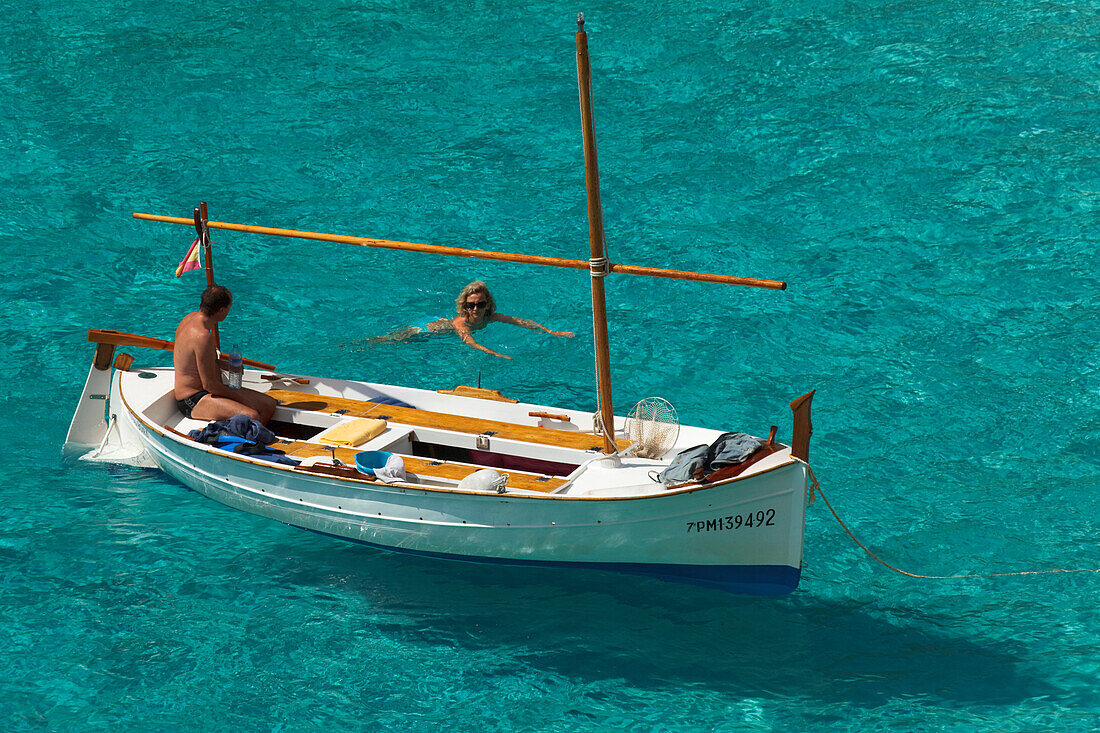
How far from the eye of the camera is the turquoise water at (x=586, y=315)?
31.7 feet

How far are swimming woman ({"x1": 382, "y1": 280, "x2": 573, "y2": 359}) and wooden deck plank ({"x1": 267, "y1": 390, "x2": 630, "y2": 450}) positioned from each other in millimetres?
2046

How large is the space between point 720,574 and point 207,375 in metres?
5.14

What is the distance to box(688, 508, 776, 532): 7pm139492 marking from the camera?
9234mm

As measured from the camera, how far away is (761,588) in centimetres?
958

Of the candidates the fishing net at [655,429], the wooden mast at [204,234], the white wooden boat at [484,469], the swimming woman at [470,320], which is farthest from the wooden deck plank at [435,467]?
the swimming woman at [470,320]

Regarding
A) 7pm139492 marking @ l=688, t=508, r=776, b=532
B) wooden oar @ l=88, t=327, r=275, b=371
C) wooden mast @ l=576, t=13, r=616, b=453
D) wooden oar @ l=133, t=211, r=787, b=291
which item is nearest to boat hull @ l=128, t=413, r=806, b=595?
7pm139492 marking @ l=688, t=508, r=776, b=532

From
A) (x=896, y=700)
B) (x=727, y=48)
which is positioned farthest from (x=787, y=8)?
(x=896, y=700)

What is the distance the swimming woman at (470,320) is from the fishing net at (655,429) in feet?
10.1

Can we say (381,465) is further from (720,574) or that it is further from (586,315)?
(586,315)

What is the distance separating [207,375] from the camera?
37.7ft

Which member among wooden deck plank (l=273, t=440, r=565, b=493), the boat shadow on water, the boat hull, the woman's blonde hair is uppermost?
the woman's blonde hair

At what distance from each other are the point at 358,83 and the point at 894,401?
12.1 meters

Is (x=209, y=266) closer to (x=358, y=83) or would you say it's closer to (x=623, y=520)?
(x=623, y=520)

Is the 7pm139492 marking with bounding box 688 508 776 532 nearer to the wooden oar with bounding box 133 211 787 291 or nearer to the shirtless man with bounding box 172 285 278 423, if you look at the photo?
the wooden oar with bounding box 133 211 787 291
